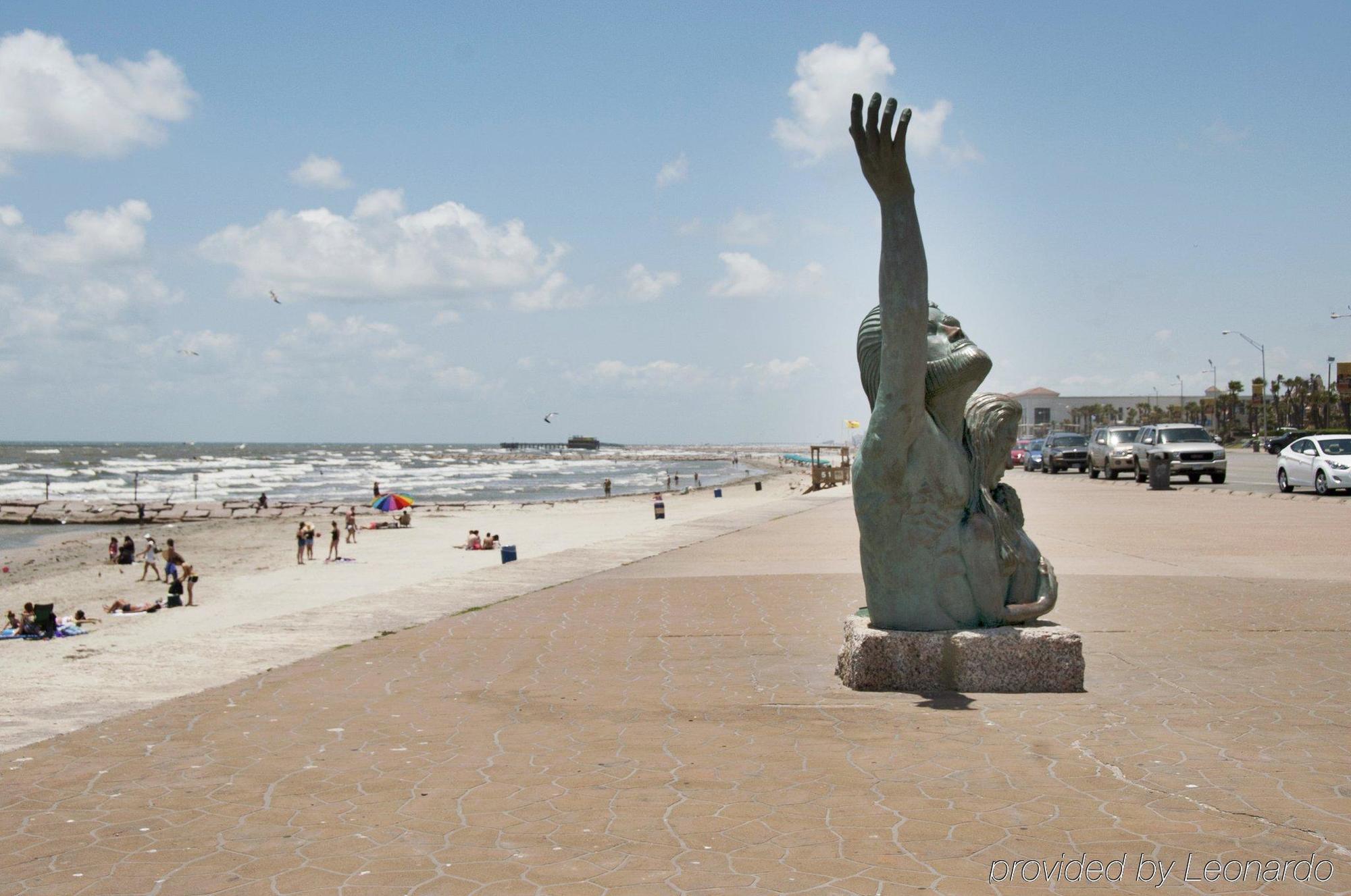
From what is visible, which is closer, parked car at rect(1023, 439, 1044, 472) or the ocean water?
parked car at rect(1023, 439, 1044, 472)

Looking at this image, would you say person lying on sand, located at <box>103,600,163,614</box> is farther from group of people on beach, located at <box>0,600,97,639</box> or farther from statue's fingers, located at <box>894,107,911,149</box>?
statue's fingers, located at <box>894,107,911,149</box>

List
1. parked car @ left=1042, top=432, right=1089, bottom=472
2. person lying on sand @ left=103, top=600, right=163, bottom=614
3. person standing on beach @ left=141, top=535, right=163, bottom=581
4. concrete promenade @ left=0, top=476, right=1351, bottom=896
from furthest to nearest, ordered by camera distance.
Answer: parked car @ left=1042, top=432, right=1089, bottom=472 → person standing on beach @ left=141, top=535, right=163, bottom=581 → person lying on sand @ left=103, top=600, right=163, bottom=614 → concrete promenade @ left=0, top=476, right=1351, bottom=896

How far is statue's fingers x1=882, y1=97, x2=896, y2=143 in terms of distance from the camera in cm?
557

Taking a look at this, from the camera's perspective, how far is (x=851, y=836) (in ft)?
13.1

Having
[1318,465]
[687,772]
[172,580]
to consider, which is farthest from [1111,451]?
[687,772]

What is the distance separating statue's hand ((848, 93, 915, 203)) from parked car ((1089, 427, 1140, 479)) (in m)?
30.8

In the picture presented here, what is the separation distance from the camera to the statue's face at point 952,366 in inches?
248

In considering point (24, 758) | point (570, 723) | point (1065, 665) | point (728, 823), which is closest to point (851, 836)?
point (728, 823)

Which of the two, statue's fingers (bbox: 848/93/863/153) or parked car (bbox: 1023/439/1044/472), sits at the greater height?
statue's fingers (bbox: 848/93/863/153)

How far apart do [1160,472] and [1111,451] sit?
20.9 ft

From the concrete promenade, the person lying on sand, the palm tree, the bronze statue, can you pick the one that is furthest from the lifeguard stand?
the palm tree

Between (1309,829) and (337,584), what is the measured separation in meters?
16.3

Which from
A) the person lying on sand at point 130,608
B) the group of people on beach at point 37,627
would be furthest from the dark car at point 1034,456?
the group of people on beach at point 37,627

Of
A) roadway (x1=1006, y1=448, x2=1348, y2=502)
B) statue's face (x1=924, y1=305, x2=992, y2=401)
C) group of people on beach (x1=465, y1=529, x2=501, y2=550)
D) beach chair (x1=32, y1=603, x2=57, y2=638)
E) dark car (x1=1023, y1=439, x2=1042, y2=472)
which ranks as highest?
statue's face (x1=924, y1=305, x2=992, y2=401)
